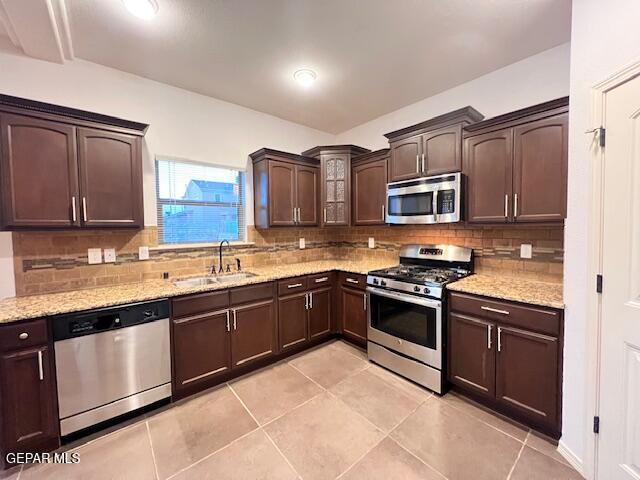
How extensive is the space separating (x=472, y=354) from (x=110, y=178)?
10.7ft

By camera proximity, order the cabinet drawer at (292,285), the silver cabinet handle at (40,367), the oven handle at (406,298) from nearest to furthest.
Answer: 1. the silver cabinet handle at (40,367)
2. the oven handle at (406,298)
3. the cabinet drawer at (292,285)

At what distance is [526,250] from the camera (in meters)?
2.38

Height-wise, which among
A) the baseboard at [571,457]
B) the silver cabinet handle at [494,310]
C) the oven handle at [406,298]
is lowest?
the baseboard at [571,457]

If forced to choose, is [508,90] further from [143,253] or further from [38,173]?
[38,173]

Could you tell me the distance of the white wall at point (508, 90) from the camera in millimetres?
2219

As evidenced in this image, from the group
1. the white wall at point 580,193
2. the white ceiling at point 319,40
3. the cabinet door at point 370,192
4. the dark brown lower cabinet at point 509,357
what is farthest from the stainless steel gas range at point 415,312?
the white ceiling at point 319,40

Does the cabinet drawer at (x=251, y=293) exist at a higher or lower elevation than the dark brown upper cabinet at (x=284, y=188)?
lower

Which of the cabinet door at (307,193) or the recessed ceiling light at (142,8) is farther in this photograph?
the cabinet door at (307,193)

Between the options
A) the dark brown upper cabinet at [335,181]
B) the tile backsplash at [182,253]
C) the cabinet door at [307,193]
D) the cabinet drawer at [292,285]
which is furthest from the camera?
the dark brown upper cabinet at [335,181]

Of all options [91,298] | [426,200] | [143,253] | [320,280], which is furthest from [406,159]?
[91,298]

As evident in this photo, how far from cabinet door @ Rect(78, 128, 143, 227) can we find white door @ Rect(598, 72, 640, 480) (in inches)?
126

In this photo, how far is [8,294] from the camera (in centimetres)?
202

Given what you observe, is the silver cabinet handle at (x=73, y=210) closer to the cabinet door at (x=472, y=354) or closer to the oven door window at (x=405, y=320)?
the oven door window at (x=405, y=320)

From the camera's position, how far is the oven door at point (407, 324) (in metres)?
2.30
